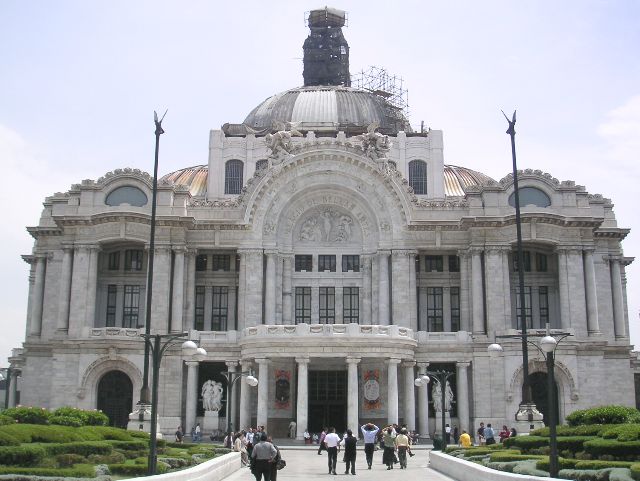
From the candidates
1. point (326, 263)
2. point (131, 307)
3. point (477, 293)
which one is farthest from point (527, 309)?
point (131, 307)

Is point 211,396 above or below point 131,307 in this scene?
below

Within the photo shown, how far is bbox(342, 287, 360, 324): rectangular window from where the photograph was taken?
7062 centimetres

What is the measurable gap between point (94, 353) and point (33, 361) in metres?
8.36

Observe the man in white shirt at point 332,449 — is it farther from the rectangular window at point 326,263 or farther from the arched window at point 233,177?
the arched window at point 233,177

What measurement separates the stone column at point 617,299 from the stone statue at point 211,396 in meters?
32.7

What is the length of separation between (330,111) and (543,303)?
28.0 metres

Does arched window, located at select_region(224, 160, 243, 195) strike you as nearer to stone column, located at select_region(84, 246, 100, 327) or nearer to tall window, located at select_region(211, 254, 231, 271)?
tall window, located at select_region(211, 254, 231, 271)

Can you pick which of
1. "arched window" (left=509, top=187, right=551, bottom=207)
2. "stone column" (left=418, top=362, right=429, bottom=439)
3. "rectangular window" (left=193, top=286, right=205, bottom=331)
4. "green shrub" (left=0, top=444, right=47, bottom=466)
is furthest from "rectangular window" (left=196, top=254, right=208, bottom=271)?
"green shrub" (left=0, top=444, right=47, bottom=466)

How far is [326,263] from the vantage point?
235 ft

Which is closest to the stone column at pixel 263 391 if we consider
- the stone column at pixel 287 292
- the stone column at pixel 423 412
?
the stone column at pixel 287 292

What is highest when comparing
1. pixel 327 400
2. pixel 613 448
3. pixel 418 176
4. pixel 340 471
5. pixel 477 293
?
pixel 418 176

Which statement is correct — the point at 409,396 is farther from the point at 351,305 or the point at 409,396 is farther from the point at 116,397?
the point at 116,397

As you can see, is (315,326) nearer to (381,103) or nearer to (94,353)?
(94,353)

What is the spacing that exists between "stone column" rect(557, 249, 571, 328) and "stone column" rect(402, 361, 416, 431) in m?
12.2
